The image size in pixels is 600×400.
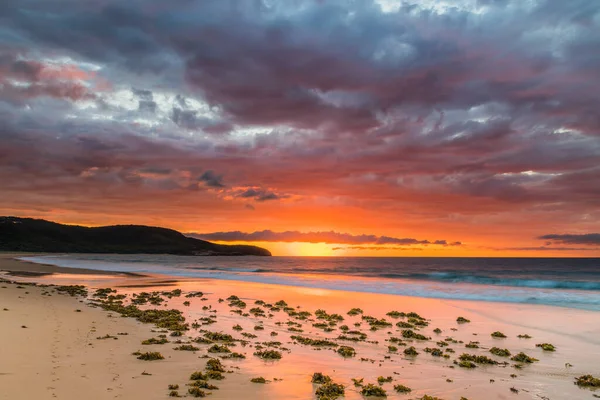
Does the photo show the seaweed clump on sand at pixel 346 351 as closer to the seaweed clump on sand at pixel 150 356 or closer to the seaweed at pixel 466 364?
the seaweed at pixel 466 364

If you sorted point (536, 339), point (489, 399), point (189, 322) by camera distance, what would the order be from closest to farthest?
point (489, 399), point (536, 339), point (189, 322)

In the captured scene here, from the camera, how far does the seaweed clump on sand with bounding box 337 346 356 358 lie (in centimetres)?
1190

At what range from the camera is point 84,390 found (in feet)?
25.7

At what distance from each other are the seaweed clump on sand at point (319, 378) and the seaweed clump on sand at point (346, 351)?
249cm

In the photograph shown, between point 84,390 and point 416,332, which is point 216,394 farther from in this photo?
point 416,332

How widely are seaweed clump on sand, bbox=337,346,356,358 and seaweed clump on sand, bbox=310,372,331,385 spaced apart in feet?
8.16

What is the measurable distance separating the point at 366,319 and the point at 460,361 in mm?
7140

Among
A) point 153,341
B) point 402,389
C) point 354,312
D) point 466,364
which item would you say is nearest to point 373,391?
point 402,389

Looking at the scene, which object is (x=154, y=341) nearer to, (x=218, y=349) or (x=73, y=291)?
(x=218, y=349)

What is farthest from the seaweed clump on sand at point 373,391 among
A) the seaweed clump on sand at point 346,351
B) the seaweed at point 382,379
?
the seaweed clump on sand at point 346,351

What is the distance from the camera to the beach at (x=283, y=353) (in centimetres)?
865

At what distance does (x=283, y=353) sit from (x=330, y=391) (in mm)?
3480

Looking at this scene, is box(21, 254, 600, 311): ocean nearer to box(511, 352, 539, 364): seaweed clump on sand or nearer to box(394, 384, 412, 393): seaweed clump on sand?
box(511, 352, 539, 364): seaweed clump on sand

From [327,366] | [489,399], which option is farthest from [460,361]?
[327,366]
